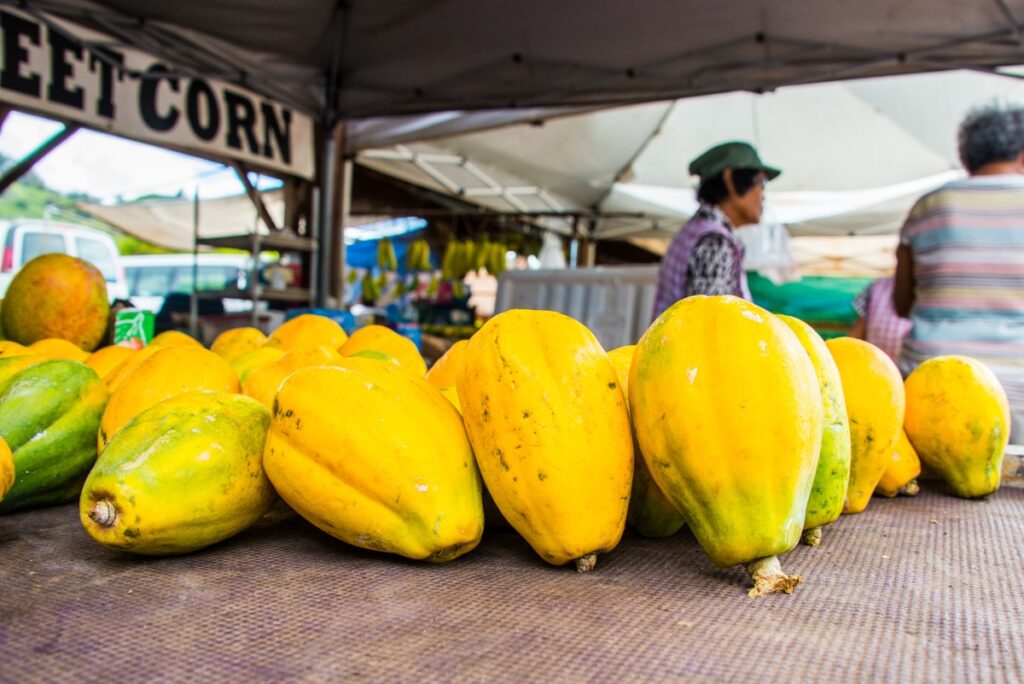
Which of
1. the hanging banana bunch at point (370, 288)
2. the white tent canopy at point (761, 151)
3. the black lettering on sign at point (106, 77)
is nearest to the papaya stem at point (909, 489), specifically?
the black lettering on sign at point (106, 77)

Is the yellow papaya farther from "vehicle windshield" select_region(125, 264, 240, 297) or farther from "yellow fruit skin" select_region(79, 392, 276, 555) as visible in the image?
"vehicle windshield" select_region(125, 264, 240, 297)

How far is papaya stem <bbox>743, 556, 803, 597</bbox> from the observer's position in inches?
34.0

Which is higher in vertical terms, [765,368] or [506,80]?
[506,80]

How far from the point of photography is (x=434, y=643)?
2.34ft

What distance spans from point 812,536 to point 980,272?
1933mm

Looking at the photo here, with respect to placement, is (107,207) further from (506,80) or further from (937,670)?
(937,670)

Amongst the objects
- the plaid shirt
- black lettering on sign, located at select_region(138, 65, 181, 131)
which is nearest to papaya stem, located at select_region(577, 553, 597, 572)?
the plaid shirt

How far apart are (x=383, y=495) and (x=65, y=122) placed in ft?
14.1

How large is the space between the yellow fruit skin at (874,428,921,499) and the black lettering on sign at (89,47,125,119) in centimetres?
454

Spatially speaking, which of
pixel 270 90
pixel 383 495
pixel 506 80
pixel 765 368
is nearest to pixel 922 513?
pixel 765 368

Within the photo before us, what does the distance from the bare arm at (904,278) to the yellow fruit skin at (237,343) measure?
7.73ft

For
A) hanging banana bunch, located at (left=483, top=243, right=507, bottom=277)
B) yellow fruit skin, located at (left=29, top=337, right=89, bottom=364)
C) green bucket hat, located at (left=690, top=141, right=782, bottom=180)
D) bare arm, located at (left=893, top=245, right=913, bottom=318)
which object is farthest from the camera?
hanging banana bunch, located at (left=483, top=243, right=507, bottom=277)

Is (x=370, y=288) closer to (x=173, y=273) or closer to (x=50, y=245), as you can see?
(x=50, y=245)

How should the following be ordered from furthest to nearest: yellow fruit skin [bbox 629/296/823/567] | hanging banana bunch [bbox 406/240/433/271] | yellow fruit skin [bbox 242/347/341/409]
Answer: hanging banana bunch [bbox 406/240/433/271], yellow fruit skin [bbox 242/347/341/409], yellow fruit skin [bbox 629/296/823/567]
